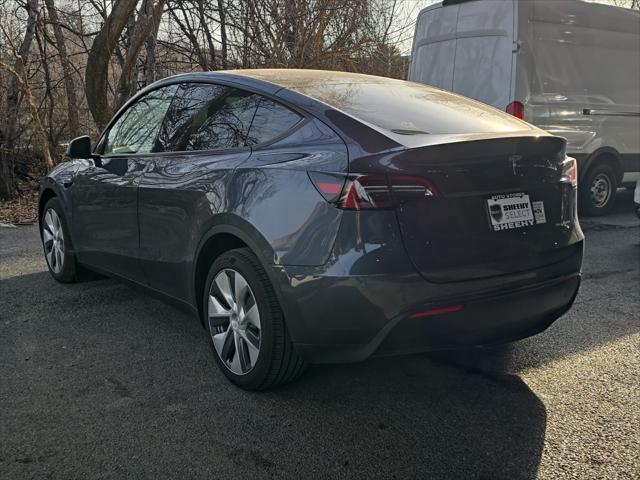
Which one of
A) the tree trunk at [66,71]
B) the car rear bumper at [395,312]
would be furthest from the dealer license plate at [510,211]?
the tree trunk at [66,71]

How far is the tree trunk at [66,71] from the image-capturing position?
11273 mm

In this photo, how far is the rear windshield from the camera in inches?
118

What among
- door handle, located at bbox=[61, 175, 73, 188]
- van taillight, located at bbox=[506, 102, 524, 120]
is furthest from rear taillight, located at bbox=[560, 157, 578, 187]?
van taillight, located at bbox=[506, 102, 524, 120]

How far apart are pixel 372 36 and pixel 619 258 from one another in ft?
22.2

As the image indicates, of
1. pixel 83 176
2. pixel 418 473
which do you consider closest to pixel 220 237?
pixel 418 473

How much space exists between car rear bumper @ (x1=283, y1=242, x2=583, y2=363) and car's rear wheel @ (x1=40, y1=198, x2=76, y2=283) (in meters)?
2.76

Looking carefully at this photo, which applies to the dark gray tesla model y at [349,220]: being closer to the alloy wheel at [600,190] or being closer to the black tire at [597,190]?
the black tire at [597,190]

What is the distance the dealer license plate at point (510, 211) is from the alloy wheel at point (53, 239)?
3.49 m

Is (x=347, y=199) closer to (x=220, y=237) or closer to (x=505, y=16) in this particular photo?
(x=220, y=237)

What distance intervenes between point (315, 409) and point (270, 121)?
1414 mm

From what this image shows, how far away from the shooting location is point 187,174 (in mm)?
3469

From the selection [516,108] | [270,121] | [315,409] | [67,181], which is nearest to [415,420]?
[315,409]

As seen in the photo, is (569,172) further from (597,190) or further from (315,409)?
(597,190)

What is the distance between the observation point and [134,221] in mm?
3953
